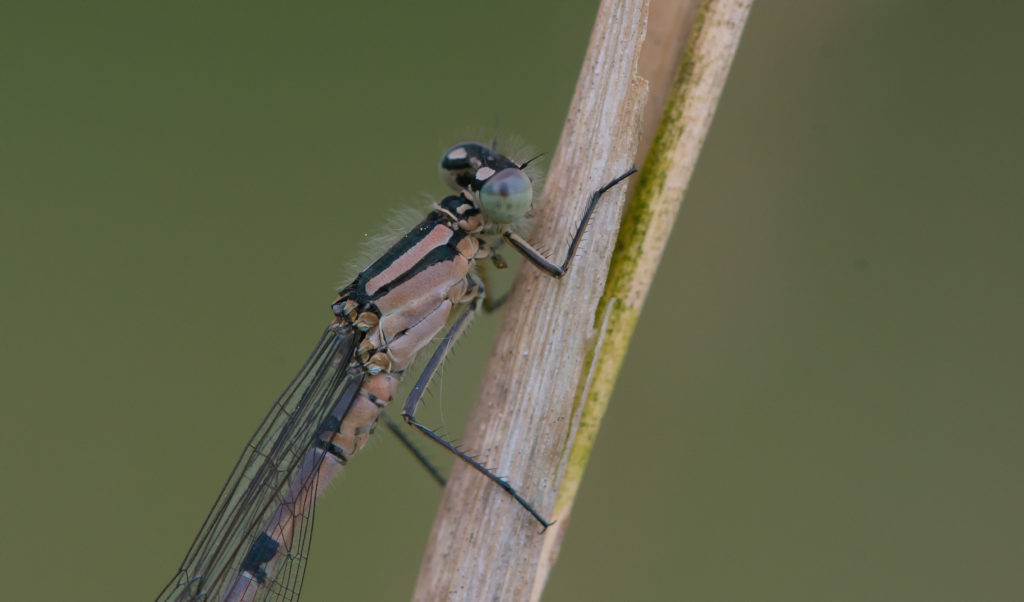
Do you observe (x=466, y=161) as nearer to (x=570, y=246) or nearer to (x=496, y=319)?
(x=570, y=246)

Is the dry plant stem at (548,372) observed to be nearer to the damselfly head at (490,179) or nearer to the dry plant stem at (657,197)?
the dry plant stem at (657,197)

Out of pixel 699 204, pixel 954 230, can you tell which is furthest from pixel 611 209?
pixel 954 230

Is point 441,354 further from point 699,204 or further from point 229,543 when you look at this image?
point 699,204

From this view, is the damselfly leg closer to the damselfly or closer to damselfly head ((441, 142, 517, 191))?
the damselfly

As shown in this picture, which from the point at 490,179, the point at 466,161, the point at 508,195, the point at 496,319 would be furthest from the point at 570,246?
the point at 496,319

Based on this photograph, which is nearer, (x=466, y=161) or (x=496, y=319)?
(x=466, y=161)

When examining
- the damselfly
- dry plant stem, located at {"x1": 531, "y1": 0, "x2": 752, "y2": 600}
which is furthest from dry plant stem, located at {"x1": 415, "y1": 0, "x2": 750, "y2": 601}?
the damselfly

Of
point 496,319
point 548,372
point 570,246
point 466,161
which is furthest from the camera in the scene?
point 496,319
